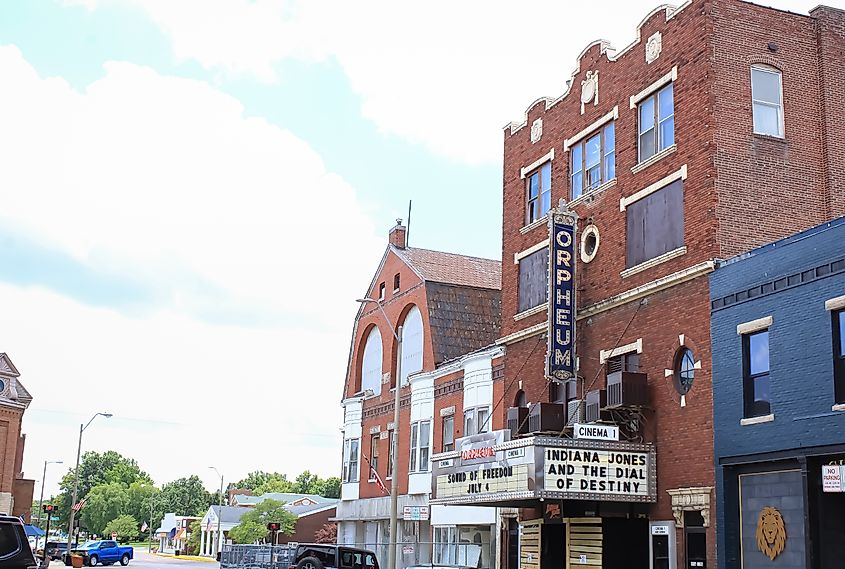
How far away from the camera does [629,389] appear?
2539 cm

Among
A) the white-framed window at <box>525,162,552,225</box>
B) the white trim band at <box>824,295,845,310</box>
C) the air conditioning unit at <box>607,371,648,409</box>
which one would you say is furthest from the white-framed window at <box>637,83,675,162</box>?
the white trim band at <box>824,295,845,310</box>

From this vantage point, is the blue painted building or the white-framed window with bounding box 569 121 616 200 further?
the white-framed window with bounding box 569 121 616 200

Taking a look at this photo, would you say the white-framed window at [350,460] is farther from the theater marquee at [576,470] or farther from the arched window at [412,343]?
the theater marquee at [576,470]

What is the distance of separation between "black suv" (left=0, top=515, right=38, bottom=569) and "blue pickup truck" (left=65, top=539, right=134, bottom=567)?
4897 centimetres

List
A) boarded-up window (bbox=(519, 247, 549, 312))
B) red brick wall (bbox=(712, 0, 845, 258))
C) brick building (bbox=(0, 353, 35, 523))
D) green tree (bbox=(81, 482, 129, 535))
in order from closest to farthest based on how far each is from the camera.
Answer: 1. red brick wall (bbox=(712, 0, 845, 258))
2. boarded-up window (bbox=(519, 247, 549, 312))
3. brick building (bbox=(0, 353, 35, 523))
4. green tree (bbox=(81, 482, 129, 535))

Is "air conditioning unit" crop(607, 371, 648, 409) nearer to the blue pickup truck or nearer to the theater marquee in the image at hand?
the theater marquee

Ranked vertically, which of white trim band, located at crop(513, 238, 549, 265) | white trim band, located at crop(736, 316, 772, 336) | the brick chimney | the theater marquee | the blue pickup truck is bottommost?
the blue pickup truck

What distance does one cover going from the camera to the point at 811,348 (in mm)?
20281

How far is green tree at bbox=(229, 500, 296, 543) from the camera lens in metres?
85.8

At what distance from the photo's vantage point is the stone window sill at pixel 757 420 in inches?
834

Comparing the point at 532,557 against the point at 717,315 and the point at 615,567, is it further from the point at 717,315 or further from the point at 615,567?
the point at 717,315

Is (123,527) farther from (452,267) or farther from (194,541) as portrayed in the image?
(452,267)

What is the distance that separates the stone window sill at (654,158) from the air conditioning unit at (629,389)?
552cm

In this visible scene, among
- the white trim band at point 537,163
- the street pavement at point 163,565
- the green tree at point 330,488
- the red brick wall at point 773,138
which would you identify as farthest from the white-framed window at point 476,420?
the green tree at point 330,488
